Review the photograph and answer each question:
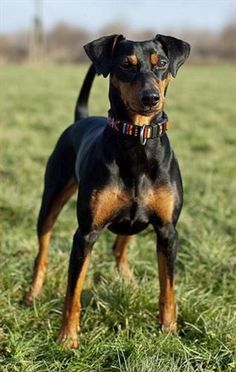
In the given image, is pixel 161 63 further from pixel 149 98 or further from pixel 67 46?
pixel 67 46

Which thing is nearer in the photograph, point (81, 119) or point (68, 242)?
point (81, 119)

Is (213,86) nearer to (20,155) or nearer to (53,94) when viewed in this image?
(53,94)

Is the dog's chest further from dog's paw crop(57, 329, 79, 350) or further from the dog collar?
dog's paw crop(57, 329, 79, 350)

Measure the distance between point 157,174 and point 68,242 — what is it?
5.96 ft

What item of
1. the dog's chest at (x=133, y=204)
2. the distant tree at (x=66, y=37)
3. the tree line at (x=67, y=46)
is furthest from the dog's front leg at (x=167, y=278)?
the distant tree at (x=66, y=37)

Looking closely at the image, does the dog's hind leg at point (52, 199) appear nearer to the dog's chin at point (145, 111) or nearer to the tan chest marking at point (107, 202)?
the tan chest marking at point (107, 202)

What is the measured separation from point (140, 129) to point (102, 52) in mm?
511

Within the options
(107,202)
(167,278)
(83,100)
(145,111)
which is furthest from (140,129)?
(83,100)

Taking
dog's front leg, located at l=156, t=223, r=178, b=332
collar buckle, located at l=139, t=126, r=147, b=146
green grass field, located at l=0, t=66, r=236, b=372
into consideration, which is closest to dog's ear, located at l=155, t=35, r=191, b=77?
collar buckle, located at l=139, t=126, r=147, b=146

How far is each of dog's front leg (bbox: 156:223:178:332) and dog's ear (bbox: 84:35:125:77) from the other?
40.6 inches

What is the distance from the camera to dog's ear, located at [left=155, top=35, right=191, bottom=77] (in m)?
3.27

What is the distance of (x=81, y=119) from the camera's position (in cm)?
437

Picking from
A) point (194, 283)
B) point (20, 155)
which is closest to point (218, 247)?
point (194, 283)

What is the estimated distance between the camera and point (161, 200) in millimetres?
3242
